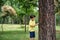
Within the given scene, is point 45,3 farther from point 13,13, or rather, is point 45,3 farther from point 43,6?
point 13,13

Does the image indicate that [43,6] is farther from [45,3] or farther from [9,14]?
[9,14]

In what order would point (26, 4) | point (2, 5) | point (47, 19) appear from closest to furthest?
1. point (47, 19)
2. point (26, 4)
3. point (2, 5)

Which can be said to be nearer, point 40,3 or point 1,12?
point 40,3

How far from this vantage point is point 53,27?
7.77 meters

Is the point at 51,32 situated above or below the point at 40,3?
below

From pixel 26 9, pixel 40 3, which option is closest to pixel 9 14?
pixel 26 9

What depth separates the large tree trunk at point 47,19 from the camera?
7.73 metres

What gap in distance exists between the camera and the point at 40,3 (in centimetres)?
780

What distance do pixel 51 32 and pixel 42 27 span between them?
34 cm

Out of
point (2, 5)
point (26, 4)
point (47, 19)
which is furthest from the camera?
point (2, 5)

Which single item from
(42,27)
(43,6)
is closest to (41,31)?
(42,27)

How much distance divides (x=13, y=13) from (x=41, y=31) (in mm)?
20941

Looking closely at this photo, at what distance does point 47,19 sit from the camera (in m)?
7.72

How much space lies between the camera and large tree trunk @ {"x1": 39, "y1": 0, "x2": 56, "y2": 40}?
773cm
